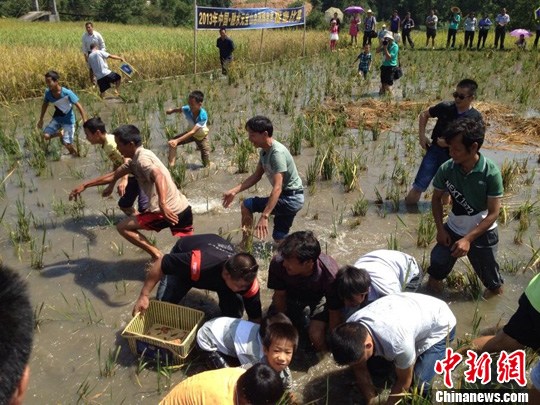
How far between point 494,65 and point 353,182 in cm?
1051

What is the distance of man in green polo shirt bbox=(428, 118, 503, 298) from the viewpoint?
134 inches

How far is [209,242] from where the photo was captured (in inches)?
141

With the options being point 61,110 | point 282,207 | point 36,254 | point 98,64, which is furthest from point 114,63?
point 282,207

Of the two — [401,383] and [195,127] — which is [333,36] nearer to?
[195,127]

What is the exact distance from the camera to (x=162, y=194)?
4.07 m

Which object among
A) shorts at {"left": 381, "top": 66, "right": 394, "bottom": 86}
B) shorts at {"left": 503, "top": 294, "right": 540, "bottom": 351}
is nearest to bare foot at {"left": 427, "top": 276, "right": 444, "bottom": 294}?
shorts at {"left": 503, "top": 294, "right": 540, "bottom": 351}

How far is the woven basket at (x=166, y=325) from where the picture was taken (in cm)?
313

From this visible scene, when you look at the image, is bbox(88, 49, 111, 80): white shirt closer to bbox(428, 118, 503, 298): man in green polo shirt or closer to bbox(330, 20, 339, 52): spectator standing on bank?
bbox(428, 118, 503, 298): man in green polo shirt

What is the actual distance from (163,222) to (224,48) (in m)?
9.16

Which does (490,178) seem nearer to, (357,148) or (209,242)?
(209,242)

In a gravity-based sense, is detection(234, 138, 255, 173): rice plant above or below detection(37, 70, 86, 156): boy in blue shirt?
below

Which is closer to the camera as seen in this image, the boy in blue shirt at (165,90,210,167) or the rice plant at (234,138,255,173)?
the boy in blue shirt at (165,90,210,167)

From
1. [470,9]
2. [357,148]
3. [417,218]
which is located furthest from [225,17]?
[470,9]

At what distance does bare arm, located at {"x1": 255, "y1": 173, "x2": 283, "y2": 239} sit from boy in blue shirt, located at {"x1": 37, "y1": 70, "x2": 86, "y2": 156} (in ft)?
11.7
